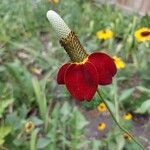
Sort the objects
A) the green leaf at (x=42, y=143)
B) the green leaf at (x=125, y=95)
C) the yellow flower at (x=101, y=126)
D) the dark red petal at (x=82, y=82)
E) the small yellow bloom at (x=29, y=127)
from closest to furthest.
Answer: the dark red petal at (x=82, y=82) → the green leaf at (x=42, y=143) → the small yellow bloom at (x=29, y=127) → the yellow flower at (x=101, y=126) → the green leaf at (x=125, y=95)

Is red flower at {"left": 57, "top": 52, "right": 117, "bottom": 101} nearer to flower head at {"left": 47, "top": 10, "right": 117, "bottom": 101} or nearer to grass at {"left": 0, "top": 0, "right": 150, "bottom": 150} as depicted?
flower head at {"left": 47, "top": 10, "right": 117, "bottom": 101}

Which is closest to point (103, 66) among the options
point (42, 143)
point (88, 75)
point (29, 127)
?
point (88, 75)

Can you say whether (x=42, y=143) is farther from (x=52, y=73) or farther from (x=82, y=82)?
(x=82, y=82)

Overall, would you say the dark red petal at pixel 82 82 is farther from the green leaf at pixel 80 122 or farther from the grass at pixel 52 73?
the green leaf at pixel 80 122

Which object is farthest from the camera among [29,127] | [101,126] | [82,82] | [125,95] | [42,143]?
[125,95]

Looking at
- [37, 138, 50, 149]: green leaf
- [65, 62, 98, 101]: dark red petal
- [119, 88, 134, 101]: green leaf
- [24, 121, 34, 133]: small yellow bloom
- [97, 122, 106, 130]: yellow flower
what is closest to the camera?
[65, 62, 98, 101]: dark red petal

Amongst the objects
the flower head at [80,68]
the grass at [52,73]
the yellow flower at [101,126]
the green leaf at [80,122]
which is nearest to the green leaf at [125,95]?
the grass at [52,73]

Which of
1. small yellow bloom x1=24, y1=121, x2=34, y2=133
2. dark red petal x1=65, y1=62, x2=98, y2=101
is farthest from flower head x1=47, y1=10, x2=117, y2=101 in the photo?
small yellow bloom x1=24, y1=121, x2=34, y2=133
